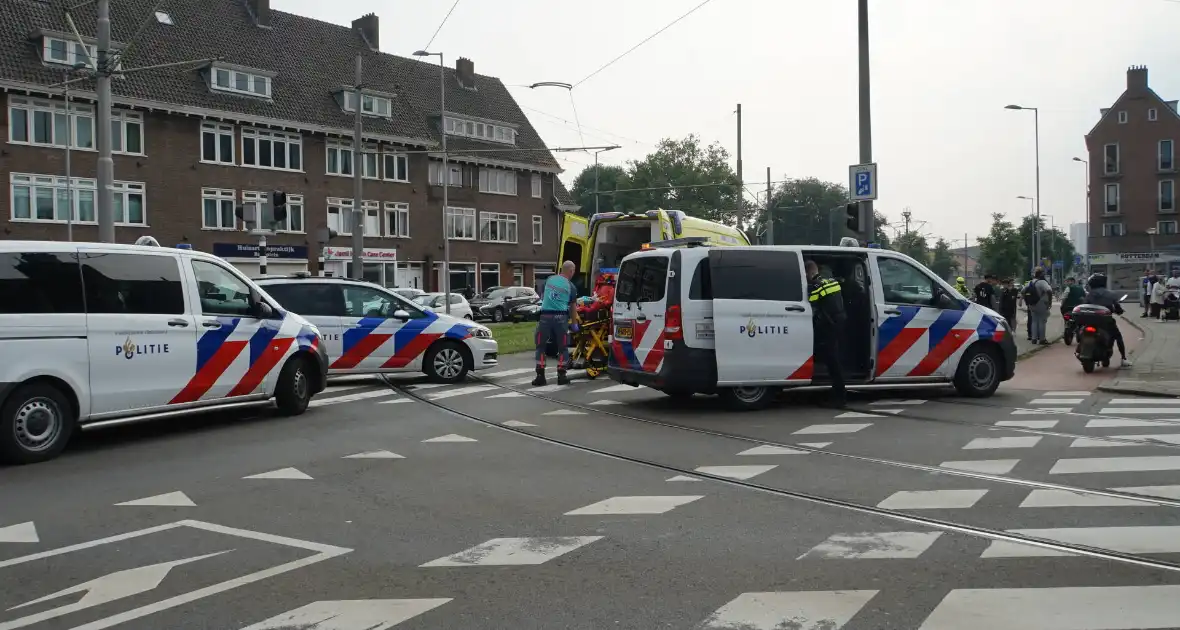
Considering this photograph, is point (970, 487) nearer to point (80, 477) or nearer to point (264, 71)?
point (80, 477)

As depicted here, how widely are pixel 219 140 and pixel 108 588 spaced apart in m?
38.6

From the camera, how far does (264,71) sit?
4234 cm

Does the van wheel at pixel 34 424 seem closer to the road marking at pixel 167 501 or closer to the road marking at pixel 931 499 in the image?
the road marking at pixel 167 501

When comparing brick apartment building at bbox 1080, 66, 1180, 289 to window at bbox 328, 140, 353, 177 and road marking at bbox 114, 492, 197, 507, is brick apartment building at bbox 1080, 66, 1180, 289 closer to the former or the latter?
window at bbox 328, 140, 353, 177

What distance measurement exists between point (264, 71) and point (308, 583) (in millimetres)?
41005

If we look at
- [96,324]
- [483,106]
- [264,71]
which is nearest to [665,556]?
[96,324]

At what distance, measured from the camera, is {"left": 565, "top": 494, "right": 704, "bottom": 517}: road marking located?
6.41 metres

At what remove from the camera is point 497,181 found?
52938 mm

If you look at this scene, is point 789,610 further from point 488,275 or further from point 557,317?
point 488,275

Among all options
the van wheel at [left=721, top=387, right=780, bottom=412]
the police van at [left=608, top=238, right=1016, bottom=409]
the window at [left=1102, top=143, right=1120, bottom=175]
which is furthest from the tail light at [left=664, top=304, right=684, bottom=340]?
the window at [left=1102, top=143, right=1120, bottom=175]

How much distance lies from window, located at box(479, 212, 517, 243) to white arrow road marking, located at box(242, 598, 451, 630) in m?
48.1

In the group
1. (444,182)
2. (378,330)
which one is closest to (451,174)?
(444,182)

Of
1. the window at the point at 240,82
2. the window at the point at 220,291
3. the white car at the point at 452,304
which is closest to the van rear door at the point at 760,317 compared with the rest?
the window at the point at 220,291

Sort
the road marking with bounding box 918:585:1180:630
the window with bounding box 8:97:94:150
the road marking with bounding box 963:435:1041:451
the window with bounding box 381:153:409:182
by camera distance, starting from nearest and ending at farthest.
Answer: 1. the road marking with bounding box 918:585:1180:630
2. the road marking with bounding box 963:435:1041:451
3. the window with bounding box 8:97:94:150
4. the window with bounding box 381:153:409:182
